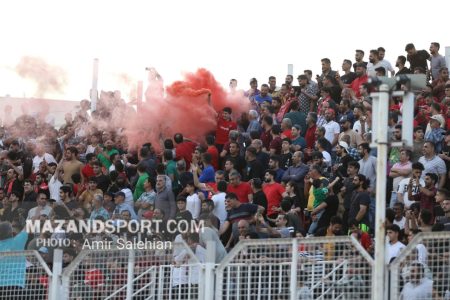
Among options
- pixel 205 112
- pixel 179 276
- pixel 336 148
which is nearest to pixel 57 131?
pixel 205 112

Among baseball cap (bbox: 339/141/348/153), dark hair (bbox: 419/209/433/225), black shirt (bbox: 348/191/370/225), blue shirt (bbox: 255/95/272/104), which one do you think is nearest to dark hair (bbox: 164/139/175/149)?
blue shirt (bbox: 255/95/272/104)

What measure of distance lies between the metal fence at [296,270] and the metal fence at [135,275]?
56 cm

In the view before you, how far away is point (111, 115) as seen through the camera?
92.5ft

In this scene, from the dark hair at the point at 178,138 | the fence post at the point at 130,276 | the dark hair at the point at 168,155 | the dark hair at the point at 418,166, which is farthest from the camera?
the dark hair at the point at 178,138

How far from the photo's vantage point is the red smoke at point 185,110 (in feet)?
86.7

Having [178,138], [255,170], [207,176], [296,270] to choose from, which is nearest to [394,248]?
[296,270]

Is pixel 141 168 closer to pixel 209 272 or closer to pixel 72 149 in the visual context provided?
pixel 72 149

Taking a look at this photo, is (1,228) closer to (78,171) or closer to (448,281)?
(78,171)

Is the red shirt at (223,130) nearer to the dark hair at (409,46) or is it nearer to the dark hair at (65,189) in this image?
the dark hair at (65,189)

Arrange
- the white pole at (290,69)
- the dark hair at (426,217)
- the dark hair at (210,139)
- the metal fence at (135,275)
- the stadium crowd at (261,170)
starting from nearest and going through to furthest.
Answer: the metal fence at (135,275) < the dark hair at (426,217) < the stadium crowd at (261,170) < the dark hair at (210,139) < the white pole at (290,69)

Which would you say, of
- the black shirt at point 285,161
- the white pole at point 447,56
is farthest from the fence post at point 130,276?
the white pole at point 447,56

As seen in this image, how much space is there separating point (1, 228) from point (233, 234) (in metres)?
3.66

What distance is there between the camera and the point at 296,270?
1551 cm

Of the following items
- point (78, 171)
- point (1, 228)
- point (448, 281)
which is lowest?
point (448, 281)
